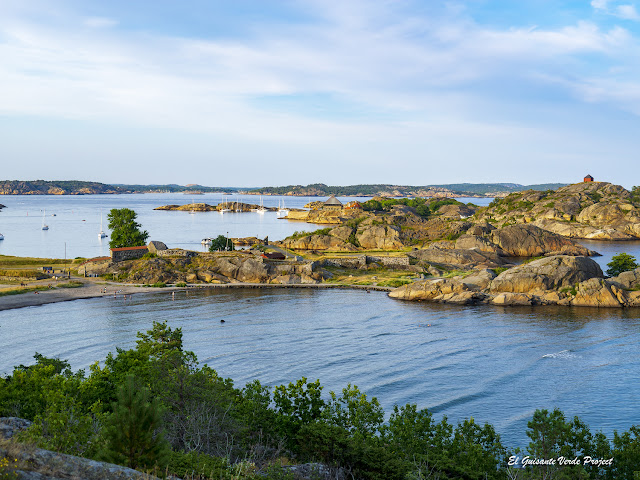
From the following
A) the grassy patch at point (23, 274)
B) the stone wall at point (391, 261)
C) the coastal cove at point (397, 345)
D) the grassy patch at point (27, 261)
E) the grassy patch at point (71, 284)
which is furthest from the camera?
the stone wall at point (391, 261)

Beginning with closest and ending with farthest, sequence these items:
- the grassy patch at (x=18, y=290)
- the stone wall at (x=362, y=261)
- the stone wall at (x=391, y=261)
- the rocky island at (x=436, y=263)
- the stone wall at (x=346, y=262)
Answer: the grassy patch at (x=18, y=290) → the rocky island at (x=436, y=263) → the stone wall at (x=346, y=262) → the stone wall at (x=362, y=261) → the stone wall at (x=391, y=261)

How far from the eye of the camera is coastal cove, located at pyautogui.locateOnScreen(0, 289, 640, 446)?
40.6 meters

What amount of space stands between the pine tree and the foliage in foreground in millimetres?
32

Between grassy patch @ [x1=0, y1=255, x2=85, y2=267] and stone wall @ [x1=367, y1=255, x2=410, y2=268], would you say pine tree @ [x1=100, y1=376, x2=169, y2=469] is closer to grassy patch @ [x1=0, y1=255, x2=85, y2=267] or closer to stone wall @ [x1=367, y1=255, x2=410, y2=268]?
stone wall @ [x1=367, y1=255, x2=410, y2=268]

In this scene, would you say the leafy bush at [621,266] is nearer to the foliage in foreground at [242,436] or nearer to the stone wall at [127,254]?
the foliage in foreground at [242,436]

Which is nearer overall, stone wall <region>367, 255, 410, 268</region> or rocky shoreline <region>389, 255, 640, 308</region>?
rocky shoreline <region>389, 255, 640, 308</region>

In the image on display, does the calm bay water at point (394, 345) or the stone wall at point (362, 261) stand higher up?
the stone wall at point (362, 261)

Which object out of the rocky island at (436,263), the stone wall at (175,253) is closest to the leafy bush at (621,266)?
the rocky island at (436,263)

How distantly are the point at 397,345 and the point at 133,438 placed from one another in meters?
41.8

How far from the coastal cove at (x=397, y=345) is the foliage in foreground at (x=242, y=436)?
9899 millimetres

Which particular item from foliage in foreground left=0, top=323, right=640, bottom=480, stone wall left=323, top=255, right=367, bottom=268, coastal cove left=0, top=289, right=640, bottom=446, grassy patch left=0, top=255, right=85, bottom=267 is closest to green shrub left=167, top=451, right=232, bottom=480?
foliage in foreground left=0, top=323, right=640, bottom=480

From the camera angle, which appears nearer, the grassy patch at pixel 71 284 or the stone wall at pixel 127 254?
the grassy patch at pixel 71 284

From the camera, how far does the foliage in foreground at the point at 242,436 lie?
18.0 meters

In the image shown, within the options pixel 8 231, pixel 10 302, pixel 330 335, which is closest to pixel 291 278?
pixel 330 335
